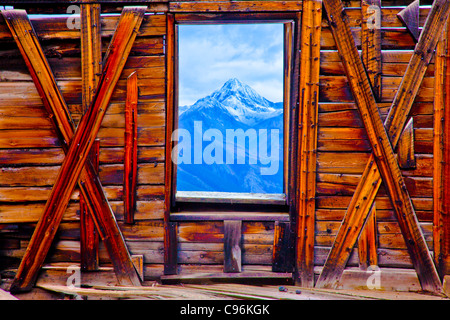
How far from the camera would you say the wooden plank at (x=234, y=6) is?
2.46 m

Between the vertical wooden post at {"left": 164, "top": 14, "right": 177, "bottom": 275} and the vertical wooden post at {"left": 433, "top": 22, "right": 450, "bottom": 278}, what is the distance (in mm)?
2635

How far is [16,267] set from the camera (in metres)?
2.65

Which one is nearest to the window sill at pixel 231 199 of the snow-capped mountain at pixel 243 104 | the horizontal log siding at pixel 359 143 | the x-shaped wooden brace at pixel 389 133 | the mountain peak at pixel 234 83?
the horizontal log siding at pixel 359 143

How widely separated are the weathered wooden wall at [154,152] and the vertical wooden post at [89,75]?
0.08m

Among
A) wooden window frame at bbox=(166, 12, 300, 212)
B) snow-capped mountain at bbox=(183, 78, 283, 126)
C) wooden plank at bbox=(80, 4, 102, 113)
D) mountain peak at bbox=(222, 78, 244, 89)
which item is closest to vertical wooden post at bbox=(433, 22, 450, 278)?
wooden window frame at bbox=(166, 12, 300, 212)

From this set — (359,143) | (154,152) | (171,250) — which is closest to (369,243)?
(359,143)

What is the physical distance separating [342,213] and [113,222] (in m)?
2.36

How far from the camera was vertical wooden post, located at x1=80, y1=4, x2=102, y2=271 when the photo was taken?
98.3 inches

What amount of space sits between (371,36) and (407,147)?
1150 mm

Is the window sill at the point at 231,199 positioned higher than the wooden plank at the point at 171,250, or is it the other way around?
the window sill at the point at 231,199

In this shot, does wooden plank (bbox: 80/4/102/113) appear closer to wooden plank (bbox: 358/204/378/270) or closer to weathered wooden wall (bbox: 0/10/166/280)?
weathered wooden wall (bbox: 0/10/166/280)

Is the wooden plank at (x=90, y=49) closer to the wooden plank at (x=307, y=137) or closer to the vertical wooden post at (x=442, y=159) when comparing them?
the wooden plank at (x=307, y=137)
